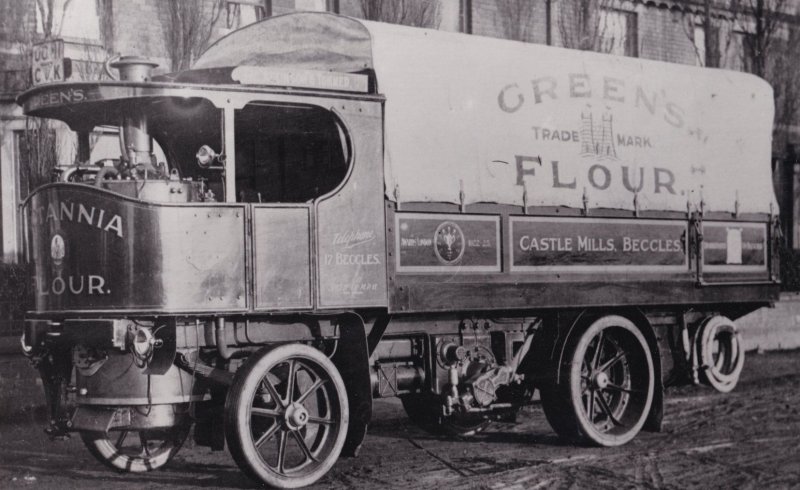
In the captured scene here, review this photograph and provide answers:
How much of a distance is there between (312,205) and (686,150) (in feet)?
14.0

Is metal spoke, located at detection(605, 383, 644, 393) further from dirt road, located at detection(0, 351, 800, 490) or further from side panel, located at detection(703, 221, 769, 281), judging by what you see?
side panel, located at detection(703, 221, 769, 281)

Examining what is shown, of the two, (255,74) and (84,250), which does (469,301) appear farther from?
(84,250)

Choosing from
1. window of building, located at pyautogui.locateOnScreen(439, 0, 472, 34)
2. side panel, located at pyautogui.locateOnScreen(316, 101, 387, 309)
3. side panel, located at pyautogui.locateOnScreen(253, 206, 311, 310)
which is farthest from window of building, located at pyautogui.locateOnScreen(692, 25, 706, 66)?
side panel, located at pyautogui.locateOnScreen(253, 206, 311, 310)

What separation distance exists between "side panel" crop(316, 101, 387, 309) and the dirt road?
1.37 meters

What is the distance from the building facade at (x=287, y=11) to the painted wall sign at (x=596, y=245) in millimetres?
8835

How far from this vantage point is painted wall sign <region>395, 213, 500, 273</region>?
821 centimetres

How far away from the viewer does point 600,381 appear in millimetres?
9500

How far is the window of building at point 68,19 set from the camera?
15977mm

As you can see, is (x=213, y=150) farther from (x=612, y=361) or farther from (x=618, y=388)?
(x=618, y=388)

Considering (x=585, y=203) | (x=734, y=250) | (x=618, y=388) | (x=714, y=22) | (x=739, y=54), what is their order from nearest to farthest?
→ (x=585, y=203)
(x=618, y=388)
(x=734, y=250)
(x=714, y=22)
(x=739, y=54)

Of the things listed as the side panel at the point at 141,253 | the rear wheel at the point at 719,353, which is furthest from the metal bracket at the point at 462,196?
the rear wheel at the point at 719,353

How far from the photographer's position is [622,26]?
78.4ft

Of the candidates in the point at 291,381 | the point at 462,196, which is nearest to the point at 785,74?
the point at 462,196

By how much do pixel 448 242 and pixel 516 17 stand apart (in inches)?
563
